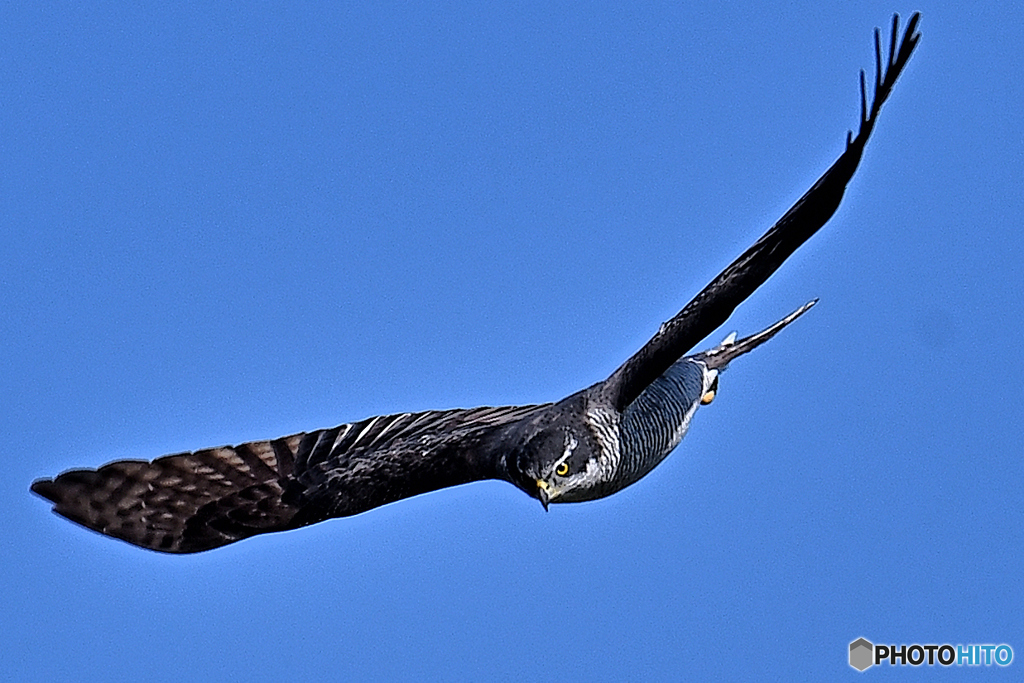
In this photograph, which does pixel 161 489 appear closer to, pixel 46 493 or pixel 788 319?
pixel 46 493

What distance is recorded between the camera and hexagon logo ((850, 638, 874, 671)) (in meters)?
20.1

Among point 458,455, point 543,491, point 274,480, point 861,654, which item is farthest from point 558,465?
point 861,654

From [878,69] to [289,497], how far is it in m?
7.49

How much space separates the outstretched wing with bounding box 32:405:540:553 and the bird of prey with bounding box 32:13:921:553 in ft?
0.05

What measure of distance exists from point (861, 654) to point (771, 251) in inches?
321

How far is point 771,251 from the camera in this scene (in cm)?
1382

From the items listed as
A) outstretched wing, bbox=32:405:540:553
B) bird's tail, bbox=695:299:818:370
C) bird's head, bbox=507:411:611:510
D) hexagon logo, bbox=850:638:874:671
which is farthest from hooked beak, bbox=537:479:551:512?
hexagon logo, bbox=850:638:874:671

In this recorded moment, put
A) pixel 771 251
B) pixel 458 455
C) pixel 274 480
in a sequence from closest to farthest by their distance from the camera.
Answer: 1. pixel 771 251
2. pixel 458 455
3. pixel 274 480

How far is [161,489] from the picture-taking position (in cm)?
1772

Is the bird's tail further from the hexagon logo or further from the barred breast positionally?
the hexagon logo

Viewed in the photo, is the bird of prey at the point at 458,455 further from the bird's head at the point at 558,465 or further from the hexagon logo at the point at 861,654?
the hexagon logo at the point at 861,654

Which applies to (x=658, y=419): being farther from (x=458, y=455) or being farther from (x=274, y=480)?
(x=274, y=480)

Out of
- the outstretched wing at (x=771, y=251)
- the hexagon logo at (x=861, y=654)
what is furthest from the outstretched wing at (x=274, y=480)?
the hexagon logo at (x=861, y=654)

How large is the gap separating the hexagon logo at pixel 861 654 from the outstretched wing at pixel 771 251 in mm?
6732
